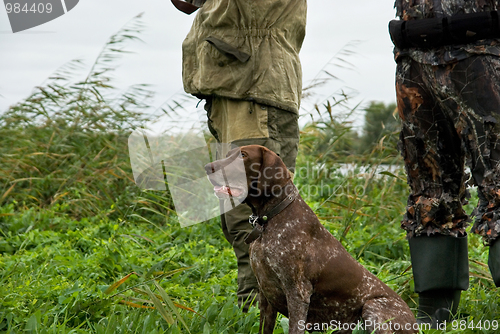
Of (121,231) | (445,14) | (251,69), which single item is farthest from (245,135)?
(121,231)

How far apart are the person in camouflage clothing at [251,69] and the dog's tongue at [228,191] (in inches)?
30.0

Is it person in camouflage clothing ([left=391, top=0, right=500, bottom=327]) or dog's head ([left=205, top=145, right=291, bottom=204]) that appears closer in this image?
dog's head ([left=205, top=145, right=291, bottom=204])

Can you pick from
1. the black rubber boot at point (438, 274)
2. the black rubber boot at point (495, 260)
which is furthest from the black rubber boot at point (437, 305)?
the black rubber boot at point (495, 260)

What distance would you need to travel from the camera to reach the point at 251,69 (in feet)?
11.0

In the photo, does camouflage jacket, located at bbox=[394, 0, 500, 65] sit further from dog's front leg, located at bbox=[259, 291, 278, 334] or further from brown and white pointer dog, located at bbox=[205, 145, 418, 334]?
dog's front leg, located at bbox=[259, 291, 278, 334]

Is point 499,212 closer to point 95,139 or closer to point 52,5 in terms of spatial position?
point 52,5

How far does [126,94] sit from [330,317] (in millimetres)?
4837

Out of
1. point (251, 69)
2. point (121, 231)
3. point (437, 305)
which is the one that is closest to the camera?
point (437, 305)

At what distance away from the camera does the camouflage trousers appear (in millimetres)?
2764

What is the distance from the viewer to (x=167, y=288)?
4.00 meters

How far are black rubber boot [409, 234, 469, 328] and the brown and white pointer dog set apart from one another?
42 cm

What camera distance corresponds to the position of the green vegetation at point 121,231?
321 cm

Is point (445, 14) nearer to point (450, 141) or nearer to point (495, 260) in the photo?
point (450, 141)

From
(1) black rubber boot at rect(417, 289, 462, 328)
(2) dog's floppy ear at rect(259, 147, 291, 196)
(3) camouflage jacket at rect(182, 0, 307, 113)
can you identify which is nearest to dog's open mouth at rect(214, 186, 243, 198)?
(2) dog's floppy ear at rect(259, 147, 291, 196)
